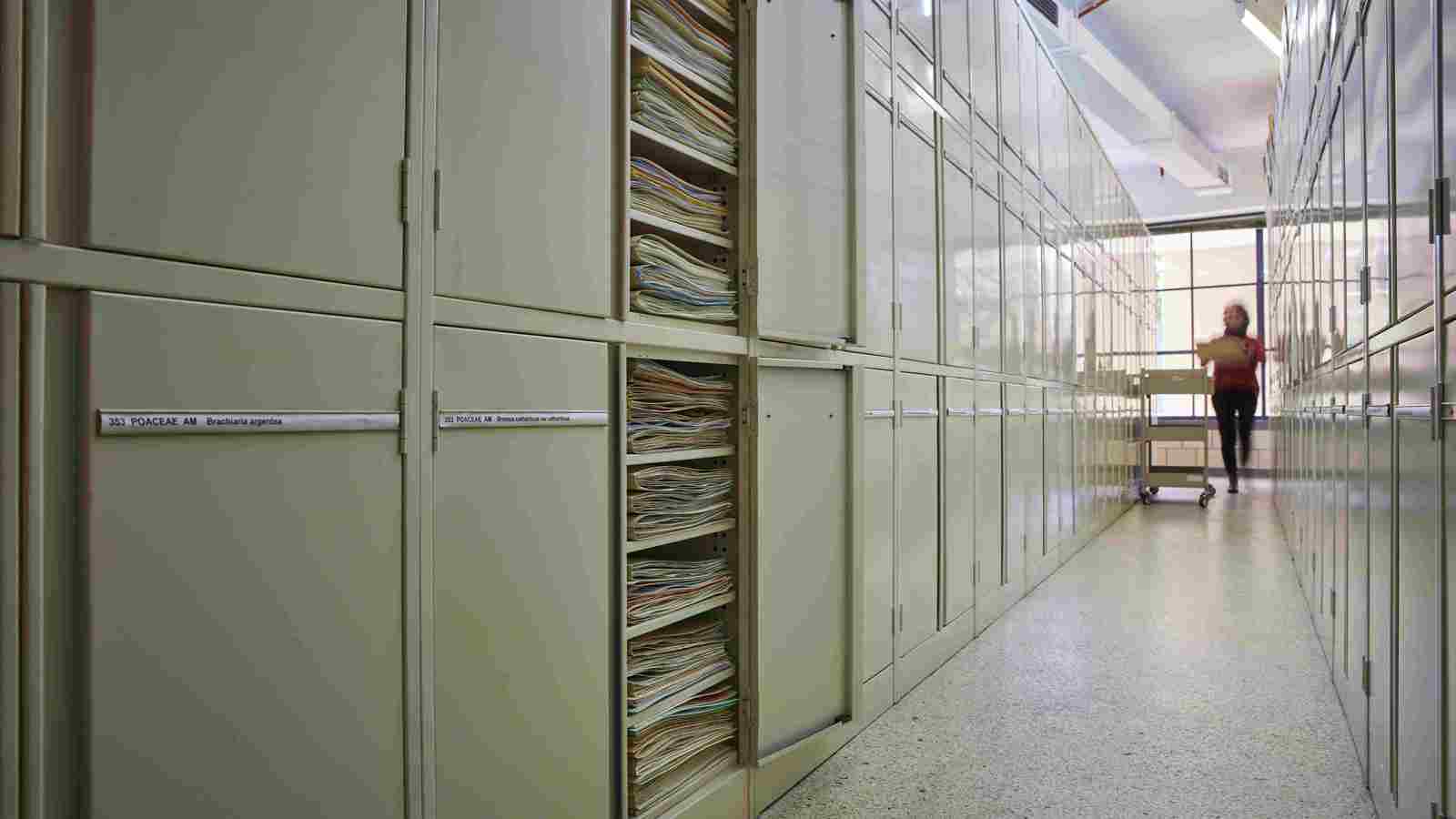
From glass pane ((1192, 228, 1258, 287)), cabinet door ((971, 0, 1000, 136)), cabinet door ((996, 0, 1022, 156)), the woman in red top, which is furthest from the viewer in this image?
glass pane ((1192, 228, 1258, 287))

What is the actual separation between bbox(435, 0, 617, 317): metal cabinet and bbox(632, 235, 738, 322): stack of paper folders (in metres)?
0.17

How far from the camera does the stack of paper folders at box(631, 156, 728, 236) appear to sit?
1.96 meters

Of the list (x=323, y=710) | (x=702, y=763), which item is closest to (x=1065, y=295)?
(x=702, y=763)

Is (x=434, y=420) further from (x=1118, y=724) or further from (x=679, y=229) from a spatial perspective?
(x=1118, y=724)

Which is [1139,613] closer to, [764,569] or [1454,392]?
[764,569]

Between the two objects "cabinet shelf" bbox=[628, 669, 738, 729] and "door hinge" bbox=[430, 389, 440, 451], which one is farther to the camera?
"cabinet shelf" bbox=[628, 669, 738, 729]

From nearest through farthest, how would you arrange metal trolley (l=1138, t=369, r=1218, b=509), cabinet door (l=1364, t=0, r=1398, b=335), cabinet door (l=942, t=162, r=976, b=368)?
cabinet door (l=1364, t=0, r=1398, b=335), cabinet door (l=942, t=162, r=976, b=368), metal trolley (l=1138, t=369, r=1218, b=509)

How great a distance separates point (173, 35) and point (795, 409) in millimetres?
1613

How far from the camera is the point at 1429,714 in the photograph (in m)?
1.43

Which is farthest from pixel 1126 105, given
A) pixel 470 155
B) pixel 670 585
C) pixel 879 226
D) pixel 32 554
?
pixel 32 554

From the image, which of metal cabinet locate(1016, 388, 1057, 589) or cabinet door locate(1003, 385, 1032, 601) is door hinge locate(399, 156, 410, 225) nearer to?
cabinet door locate(1003, 385, 1032, 601)

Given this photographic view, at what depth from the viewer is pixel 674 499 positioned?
2.04 meters

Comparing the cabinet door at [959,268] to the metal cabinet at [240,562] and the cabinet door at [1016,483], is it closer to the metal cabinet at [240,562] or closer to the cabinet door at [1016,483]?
the cabinet door at [1016,483]

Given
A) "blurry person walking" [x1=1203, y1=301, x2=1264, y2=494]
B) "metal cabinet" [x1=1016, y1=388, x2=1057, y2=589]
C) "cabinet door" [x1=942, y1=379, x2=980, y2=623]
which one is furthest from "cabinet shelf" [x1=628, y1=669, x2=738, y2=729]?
"blurry person walking" [x1=1203, y1=301, x2=1264, y2=494]
